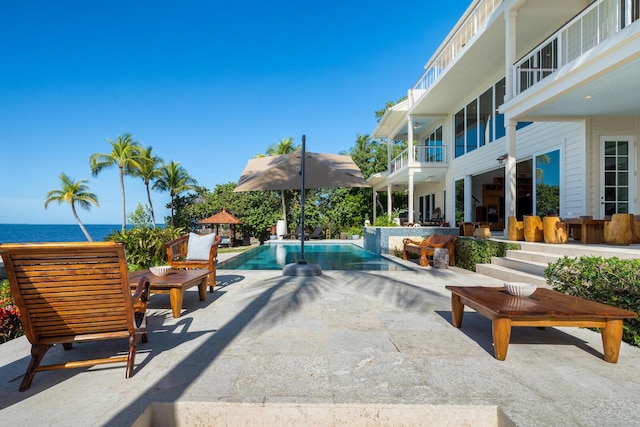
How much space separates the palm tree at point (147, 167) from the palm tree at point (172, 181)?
47 centimetres

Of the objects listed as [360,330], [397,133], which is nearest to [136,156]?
[397,133]

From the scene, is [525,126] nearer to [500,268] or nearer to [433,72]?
[433,72]

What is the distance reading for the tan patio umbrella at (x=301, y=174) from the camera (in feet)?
23.9

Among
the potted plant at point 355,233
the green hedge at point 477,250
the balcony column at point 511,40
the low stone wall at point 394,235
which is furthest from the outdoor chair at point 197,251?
the potted plant at point 355,233

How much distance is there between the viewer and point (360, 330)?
3.70m

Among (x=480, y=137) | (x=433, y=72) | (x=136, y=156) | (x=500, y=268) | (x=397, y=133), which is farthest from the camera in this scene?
(x=136, y=156)

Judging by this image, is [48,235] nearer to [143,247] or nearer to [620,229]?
[143,247]

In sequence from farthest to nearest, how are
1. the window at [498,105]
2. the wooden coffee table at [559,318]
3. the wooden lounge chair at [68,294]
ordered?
the window at [498,105], the wooden coffee table at [559,318], the wooden lounge chair at [68,294]

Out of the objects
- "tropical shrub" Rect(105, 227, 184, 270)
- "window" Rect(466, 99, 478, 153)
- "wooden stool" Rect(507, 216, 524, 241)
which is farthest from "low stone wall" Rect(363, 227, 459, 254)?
"tropical shrub" Rect(105, 227, 184, 270)

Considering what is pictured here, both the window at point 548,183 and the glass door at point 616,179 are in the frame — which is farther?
the window at point 548,183

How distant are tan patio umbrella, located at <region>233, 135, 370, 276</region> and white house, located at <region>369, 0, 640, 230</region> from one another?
438cm

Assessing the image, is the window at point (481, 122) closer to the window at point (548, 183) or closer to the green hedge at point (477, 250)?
the window at point (548, 183)

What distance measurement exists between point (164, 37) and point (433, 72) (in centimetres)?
1553

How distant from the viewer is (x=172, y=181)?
106 ft
